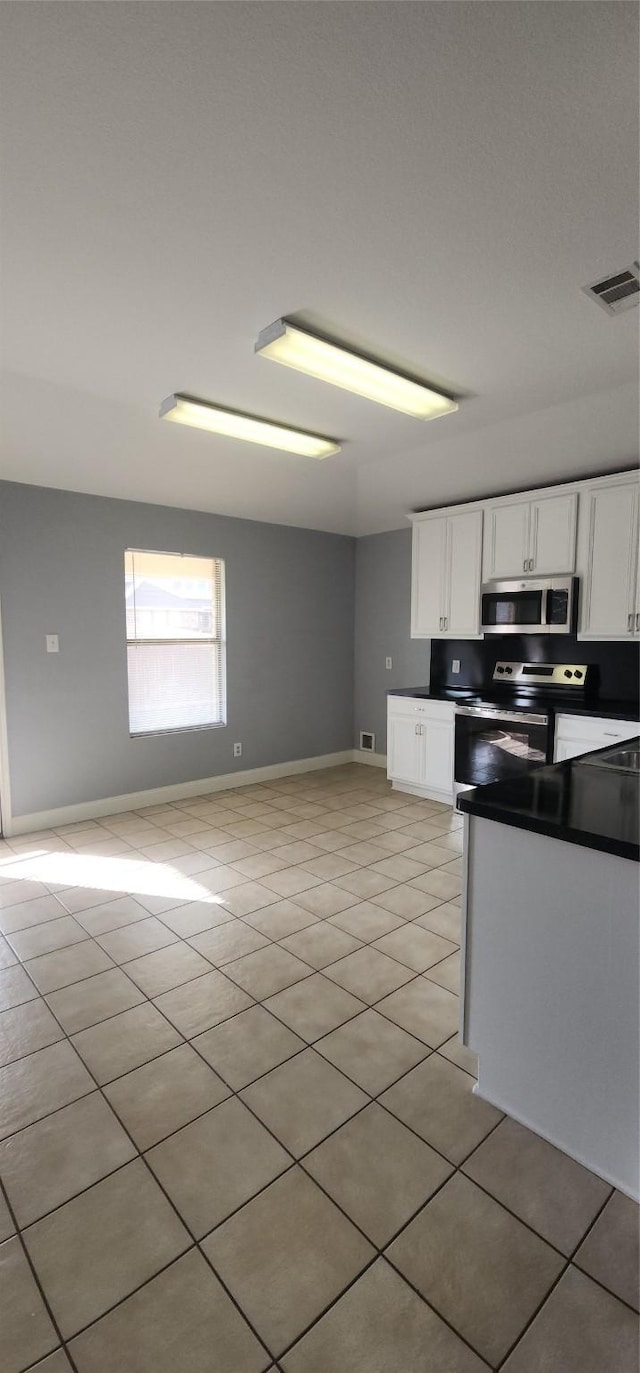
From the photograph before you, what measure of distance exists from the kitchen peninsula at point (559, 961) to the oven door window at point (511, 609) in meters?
2.47

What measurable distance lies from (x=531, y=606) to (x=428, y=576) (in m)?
1.01

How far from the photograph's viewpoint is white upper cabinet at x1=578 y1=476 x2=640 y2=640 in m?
3.67

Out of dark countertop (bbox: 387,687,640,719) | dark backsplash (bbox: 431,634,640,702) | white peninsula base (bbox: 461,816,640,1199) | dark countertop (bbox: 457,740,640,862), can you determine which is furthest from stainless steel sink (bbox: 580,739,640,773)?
dark backsplash (bbox: 431,634,640,702)

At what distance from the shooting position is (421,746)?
15.8ft

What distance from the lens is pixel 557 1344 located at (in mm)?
1193

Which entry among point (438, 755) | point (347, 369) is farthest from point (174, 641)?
point (347, 369)

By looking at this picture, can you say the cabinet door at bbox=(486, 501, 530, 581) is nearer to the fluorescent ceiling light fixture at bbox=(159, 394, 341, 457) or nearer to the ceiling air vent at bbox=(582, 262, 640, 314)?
the fluorescent ceiling light fixture at bbox=(159, 394, 341, 457)

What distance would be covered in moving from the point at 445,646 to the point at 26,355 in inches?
145

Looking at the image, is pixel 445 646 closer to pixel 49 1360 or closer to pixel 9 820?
pixel 9 820

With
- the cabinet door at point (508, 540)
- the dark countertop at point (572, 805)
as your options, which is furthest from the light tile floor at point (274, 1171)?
the cabinet door at point (508, 540)

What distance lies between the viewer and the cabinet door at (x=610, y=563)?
3.68 metres

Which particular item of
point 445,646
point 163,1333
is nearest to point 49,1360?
point 163,1333

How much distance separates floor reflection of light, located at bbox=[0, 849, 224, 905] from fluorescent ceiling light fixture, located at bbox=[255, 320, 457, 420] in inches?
102

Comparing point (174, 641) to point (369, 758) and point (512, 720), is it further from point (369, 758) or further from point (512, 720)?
point (512, 720)
